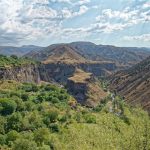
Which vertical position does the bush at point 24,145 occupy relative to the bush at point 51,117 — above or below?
above

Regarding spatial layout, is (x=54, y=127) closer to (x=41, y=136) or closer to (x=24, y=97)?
(x=41, y=136)

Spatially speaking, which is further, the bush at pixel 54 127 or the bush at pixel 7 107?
the bush at pixel 7 107

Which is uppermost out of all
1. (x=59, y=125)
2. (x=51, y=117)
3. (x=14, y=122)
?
(x=14, y=122)

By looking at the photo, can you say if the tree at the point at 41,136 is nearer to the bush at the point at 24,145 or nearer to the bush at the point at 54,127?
the bush at the point at 24,145

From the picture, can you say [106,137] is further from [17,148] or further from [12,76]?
[12,76]

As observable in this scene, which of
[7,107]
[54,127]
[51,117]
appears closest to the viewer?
[54,127]

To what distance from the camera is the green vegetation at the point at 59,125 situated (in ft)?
145

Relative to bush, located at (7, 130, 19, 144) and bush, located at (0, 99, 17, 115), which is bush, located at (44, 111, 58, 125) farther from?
bush, located at (7, 130, 19, 144)

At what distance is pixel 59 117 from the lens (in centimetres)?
12738

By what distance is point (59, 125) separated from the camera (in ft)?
380

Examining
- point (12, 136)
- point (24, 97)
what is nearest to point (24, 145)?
point (12, 136)

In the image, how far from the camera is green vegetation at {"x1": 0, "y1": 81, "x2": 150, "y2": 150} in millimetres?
44188

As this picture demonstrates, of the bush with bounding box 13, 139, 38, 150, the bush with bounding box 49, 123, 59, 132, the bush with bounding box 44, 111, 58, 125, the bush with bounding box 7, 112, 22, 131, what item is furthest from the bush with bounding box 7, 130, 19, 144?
the bush with bounding box 44, 111, 58, 125

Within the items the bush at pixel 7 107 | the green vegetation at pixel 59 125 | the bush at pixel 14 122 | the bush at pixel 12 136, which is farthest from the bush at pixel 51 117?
the bush at pixel 12 136
